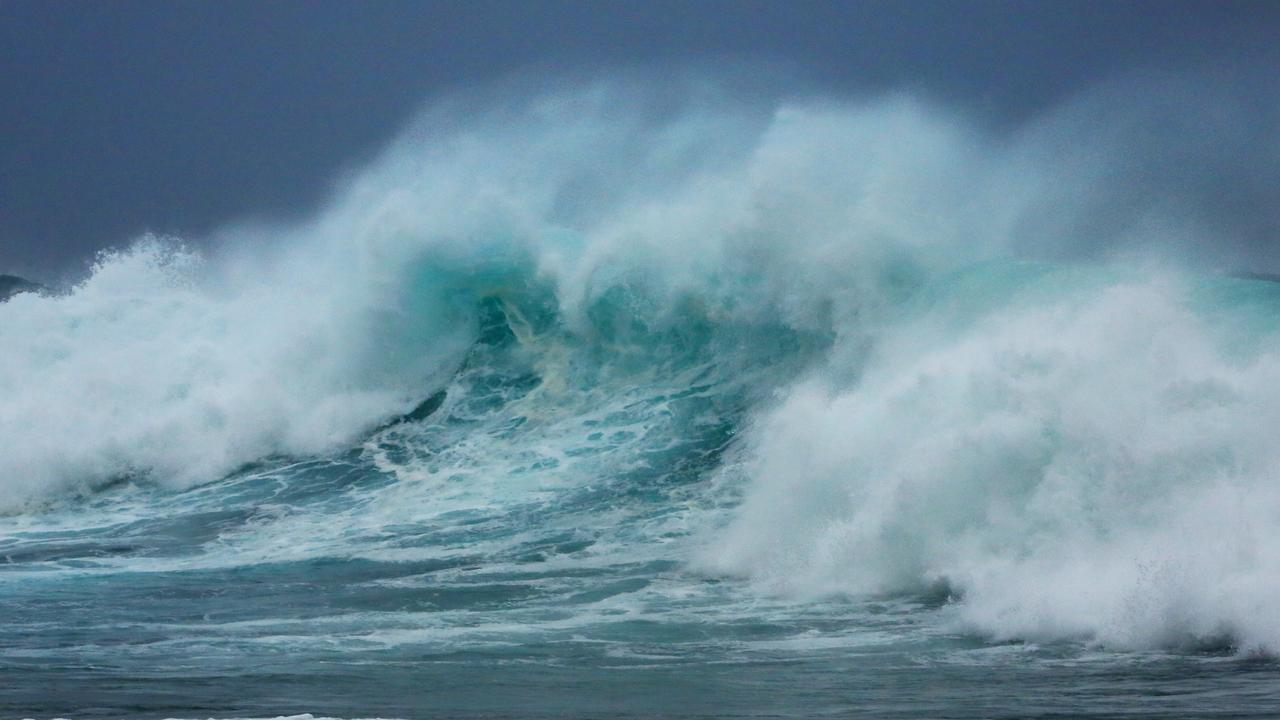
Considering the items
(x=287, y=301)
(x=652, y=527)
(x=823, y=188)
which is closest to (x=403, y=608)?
(x=652, y=527)

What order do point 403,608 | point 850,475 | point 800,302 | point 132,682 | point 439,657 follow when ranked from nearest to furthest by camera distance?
point 132,682 → point 439,657 → point 403,608 → point 850,475 → point 800,302

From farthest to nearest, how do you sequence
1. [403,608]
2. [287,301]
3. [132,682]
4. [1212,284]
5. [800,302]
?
[287,301], [800,302], [1212,284], [403,608], [132,682]

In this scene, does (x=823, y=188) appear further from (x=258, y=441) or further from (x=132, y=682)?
(x=132, y=682)

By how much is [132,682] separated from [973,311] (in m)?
10.2

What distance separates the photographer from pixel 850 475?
1183cm

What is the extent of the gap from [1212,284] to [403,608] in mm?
8655

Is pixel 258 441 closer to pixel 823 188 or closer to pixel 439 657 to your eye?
pixel 823 188

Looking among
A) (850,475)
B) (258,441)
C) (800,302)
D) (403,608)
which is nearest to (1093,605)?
(850,475)

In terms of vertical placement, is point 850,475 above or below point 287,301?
below

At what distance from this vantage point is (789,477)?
12258 millimetres

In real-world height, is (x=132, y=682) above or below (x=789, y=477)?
below

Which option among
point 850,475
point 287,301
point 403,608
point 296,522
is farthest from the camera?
point 287,301

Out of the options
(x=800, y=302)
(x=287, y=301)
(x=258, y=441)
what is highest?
(x=287, y=301)

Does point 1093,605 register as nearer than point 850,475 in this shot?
Yes
